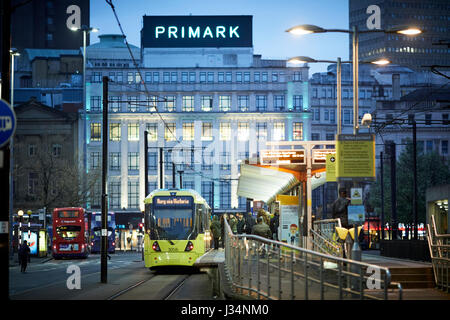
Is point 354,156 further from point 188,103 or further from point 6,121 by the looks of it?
point 188,103

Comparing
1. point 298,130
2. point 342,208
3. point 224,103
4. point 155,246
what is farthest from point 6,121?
point 224,103

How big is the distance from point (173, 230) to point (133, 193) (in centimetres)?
6797

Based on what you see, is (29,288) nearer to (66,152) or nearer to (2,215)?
Result: (2,215)

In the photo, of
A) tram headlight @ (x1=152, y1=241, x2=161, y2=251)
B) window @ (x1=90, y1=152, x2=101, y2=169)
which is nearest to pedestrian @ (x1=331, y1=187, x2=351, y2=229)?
tram headlight @ (x1=152, y1=241, x2=161, y2=251)

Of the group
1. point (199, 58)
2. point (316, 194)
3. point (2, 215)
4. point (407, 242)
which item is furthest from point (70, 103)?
point (2, 215)

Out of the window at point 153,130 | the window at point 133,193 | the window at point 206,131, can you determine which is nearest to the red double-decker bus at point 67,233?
the window at point 133,193

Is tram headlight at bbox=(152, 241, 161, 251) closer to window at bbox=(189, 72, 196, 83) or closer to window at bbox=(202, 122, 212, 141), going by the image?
window at bbox=(202, 122, 212, 141)

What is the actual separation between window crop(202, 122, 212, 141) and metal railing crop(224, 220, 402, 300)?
86.2 meters

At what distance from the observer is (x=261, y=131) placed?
101 m

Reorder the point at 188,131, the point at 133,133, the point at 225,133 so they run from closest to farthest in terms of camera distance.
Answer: the point at 133,133 → the point at 225,133 → the point at 188,131

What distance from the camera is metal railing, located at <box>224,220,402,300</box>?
11.2 metres

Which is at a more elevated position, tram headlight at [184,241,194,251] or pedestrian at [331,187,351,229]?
pedestrian at [331,187,351,229]

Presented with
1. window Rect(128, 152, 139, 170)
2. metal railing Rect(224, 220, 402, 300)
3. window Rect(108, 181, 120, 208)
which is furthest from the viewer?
window Rect(128, 152, 139, 170)

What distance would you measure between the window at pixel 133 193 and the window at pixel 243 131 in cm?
1418
